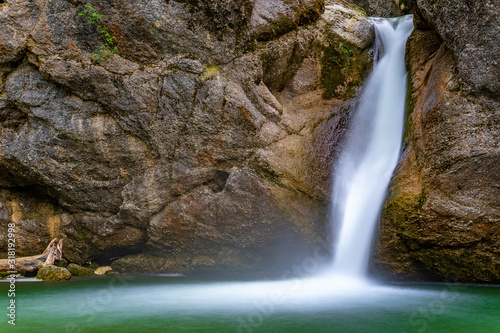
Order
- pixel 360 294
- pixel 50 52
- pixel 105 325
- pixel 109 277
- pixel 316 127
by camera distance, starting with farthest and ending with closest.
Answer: pixel 316 127 < pixel 109 277 < pixel 50 52 < pixel 360 294 < pixel 105 325

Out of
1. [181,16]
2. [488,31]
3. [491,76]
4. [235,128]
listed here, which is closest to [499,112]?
[491,76]

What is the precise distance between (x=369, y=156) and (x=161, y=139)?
5149 mm

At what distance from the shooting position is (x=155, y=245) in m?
8.81

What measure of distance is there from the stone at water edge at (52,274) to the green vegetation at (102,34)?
5020 mm

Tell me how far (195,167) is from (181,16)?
145 inches

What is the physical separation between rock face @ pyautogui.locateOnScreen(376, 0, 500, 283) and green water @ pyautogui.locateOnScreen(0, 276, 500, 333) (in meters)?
0.57

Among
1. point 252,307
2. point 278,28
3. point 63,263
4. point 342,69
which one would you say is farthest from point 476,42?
point 63,263

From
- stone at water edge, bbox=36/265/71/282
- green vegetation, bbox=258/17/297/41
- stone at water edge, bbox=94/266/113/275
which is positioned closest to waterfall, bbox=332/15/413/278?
green vegetation, bbox=258/17/297/41

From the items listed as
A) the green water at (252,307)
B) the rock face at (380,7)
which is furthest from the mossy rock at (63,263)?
the rock face at (380,7)

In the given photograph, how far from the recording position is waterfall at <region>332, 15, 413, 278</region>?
24.4 feet

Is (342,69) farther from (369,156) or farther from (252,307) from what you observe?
(252,307)

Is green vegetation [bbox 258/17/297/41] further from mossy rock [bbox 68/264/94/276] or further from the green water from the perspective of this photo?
mossy rock [bbox 68/264/94/276]

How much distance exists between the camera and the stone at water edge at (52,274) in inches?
305

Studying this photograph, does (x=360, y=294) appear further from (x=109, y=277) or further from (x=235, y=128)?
(x=109, y=277)
